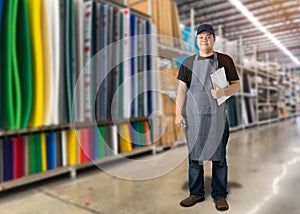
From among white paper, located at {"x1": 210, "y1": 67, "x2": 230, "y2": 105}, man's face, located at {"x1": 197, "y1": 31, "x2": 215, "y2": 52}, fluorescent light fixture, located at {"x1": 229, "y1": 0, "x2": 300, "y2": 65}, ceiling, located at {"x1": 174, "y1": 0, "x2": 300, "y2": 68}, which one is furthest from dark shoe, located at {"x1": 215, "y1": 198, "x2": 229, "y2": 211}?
fluorescent light fixture, located at {"x1": 229, "y1": 0, "x2": 300, "y2": 65}

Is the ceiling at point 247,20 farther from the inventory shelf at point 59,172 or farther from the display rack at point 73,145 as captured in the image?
the inventory shelf at point 59,172

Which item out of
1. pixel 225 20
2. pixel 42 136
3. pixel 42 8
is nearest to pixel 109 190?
pixel 42 136

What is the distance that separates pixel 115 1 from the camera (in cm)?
262

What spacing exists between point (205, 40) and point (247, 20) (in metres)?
8.90

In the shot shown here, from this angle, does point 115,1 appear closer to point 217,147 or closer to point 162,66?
point 162,66

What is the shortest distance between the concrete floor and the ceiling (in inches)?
226

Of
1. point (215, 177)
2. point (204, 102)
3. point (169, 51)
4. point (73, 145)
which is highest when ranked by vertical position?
point (169, 51)

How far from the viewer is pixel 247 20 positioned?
29.9 feet

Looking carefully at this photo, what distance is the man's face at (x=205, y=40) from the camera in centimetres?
132

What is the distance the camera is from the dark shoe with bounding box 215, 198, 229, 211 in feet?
4.66

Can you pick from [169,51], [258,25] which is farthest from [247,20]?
[169,51]

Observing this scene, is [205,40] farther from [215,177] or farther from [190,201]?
[190,201]

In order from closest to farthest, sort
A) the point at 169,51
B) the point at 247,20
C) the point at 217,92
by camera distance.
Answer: the point at 217,92, the point at 169,51, the point at 247,20

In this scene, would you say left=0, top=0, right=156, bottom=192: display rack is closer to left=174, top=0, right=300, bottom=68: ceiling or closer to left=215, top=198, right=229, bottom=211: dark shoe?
left=215, top=198, right=229, bottom=211: dark shoe
